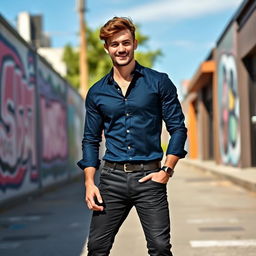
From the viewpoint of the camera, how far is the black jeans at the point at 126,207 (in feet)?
12.0

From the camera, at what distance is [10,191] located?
486 inches

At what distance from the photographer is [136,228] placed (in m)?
8.61

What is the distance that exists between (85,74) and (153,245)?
33.1 meters

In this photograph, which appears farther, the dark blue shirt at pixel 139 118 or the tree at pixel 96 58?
the tree at pixel 96 58

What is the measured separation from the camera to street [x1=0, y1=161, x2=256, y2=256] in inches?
273

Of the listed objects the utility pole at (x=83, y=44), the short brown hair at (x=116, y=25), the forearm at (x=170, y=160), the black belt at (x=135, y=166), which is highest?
the utility pole at (x=83, y=44)

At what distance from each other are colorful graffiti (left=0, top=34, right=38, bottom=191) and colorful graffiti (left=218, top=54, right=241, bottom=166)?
9131mm

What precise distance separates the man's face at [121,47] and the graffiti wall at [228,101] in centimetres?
1815

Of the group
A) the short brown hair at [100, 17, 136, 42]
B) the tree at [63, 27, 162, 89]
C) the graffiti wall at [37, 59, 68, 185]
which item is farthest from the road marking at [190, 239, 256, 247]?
the tree at [63, 27, 162, 89]

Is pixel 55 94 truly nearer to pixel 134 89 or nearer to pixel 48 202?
pixel 48 202

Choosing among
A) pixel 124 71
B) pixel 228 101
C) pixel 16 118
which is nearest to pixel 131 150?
pixel 124 71

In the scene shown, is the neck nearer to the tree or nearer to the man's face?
the man's face

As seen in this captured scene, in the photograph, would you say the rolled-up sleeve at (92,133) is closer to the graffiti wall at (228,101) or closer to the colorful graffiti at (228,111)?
the graffiti wall at (228,101)

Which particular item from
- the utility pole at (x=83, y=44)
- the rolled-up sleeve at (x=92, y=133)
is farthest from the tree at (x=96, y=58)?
the rolled-up sleeve at (x=92, y=133)
